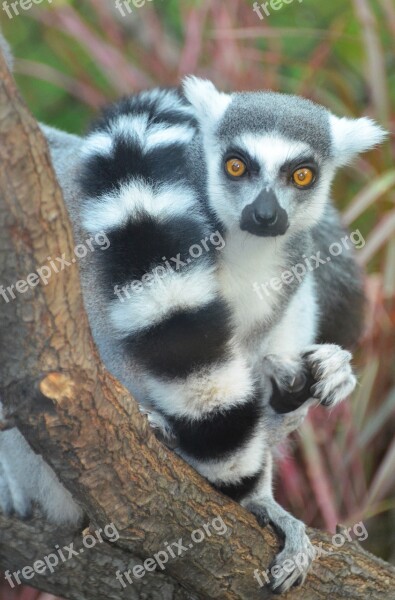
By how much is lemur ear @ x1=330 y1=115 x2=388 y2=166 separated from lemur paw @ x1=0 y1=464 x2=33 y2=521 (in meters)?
1.42

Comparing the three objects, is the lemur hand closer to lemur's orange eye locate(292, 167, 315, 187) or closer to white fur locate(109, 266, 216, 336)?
lemur's orange eye locate(292, 167, 315, 187)

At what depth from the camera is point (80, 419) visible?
72.7 inches

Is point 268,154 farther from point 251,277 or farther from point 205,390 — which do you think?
point 205,390

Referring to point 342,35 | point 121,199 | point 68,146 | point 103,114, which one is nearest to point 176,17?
point 342,35

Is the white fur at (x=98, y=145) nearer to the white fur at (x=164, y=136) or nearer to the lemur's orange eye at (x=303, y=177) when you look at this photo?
the white fur at (x=164, y=136)

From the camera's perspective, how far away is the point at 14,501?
101 inches

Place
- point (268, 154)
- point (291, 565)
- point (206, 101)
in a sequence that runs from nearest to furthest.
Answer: point (291, 565)
point (268, 154)
point (206, 101)

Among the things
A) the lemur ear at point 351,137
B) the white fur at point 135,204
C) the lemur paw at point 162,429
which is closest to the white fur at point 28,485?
the lemur paw at point 162,429

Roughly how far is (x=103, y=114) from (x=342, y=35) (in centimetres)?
266

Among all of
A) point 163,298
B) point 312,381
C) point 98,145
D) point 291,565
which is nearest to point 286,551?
point 291,565

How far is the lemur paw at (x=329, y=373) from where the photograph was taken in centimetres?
256

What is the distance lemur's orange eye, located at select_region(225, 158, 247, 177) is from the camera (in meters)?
2.53

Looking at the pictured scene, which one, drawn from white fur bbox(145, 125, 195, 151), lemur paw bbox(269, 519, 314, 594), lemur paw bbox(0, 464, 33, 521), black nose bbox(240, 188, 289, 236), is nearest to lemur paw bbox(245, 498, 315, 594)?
lemur paw bbox(269, 519, 314, 594)

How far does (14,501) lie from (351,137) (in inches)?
60.6
